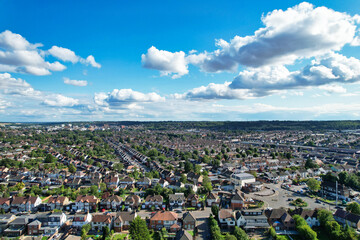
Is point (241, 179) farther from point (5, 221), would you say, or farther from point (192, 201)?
point (5, 221)

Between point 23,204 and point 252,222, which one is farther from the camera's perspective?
point 23,204

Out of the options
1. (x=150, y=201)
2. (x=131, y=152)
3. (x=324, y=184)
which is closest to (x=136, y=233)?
(x=150, y=201)

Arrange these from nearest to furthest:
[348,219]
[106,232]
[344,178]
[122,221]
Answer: [106,232]
[348,219]
[122,221]
[344,178]

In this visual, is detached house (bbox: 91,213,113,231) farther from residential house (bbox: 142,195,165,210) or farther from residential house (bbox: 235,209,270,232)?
residential house (bbox: 235,209,270,232)

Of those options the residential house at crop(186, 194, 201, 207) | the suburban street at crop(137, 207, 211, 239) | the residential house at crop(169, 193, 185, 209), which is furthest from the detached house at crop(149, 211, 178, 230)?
the residential house at crop(186, 194, 201, 207)

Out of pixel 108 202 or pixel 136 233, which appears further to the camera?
pixel 108 202

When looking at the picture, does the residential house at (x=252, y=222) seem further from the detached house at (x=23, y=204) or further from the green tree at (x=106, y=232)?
the detached house at (x=23, y=204)

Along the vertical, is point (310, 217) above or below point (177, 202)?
above

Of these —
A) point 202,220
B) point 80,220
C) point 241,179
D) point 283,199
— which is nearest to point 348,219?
point 283,199

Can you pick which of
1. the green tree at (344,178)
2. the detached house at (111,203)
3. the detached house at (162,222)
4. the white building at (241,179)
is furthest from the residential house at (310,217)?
the detached house at (111,203)

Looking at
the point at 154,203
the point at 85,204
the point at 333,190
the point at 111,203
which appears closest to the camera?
the point at 85,204

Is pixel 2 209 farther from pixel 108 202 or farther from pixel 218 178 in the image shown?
pixel 218 178
